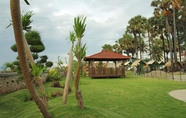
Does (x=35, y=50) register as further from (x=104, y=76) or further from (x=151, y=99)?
(x=104, y=76)

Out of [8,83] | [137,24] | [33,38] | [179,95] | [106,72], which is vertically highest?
[137,24]

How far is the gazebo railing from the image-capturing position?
25609 millimetres

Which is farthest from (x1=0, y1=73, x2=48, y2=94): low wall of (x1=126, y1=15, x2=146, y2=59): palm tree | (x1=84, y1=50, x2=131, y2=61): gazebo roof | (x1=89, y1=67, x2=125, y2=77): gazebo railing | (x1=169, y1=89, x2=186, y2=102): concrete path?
(x1=126, y1=15, x2=146, y2=59): palm tree

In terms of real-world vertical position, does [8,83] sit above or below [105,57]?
below

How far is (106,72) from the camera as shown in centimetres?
A: 2606

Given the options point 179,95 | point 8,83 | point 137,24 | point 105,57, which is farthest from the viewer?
point 137,24

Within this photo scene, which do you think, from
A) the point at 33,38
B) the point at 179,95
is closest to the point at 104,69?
the point at 33,38

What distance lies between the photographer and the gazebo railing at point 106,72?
84.0ft

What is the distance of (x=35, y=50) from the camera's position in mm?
15938

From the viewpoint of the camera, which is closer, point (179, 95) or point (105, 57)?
point (179, 95)

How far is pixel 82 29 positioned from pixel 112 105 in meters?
4.78

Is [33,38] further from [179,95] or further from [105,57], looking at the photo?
[105,57]

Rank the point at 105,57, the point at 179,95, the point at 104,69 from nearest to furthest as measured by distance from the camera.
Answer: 1. the point at 179,95
2. the point at 104,69
3. the point at 105,57

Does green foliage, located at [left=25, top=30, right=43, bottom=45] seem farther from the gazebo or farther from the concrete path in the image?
the concrete path
